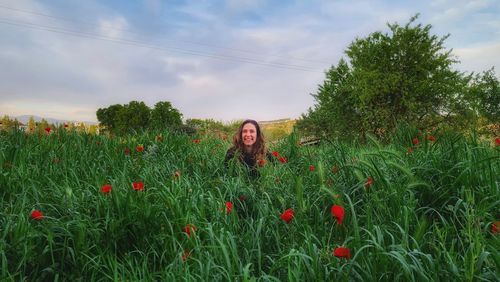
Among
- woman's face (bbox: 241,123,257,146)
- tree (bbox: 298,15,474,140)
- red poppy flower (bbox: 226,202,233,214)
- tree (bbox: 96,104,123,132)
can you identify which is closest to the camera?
red poppy flower (bbox: 226,202,233,214)

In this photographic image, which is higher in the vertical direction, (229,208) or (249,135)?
(249,135)

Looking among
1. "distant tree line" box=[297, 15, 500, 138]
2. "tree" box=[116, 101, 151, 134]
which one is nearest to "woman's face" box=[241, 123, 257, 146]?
"distant tree line" box=[297, 15, 500, 138]

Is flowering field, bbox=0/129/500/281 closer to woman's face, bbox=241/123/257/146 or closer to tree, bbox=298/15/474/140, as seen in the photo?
woman's face, bbox=241/123/257/146

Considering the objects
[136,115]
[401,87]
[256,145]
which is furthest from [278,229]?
[136,115]

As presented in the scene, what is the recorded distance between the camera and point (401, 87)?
14.8 m

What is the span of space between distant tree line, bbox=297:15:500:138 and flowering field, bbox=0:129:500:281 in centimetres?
1057

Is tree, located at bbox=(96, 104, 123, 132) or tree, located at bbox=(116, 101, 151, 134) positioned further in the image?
tree, located at bbox=(96, 104, 123, 132)

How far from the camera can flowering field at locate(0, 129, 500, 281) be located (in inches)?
99.8

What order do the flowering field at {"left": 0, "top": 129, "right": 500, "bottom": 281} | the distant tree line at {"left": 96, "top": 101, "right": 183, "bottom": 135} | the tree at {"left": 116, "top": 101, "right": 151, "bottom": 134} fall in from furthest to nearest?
the tree at {"left": 116, "top": 101, "right": 151, "bottom": 134}
the distant tree line at {"left": 96, "top": 101, "right": 183, "bottom": 135}
the flowering field at {"left": 0, "top": 129, "right": 500, "bottom": 281}

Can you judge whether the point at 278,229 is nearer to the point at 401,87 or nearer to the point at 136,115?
the point at 401,87

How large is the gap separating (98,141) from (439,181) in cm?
570

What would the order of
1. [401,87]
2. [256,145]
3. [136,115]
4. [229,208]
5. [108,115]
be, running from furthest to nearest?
[108,115], [136,115], [401,87], [256,145], [229,208]

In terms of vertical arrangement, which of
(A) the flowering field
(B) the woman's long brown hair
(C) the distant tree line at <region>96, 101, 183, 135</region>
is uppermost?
(C) the distant tree line at <region>96, 101, 183, 135</region>

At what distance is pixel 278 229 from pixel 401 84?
1266 cm
